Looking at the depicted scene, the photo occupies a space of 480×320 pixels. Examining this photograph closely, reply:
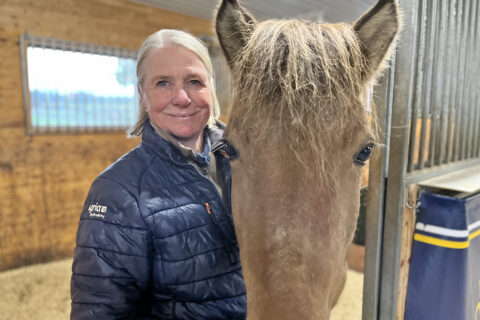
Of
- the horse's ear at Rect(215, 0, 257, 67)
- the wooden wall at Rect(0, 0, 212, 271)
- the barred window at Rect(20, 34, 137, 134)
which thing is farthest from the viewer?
the barred window at Rect(20, 34, 137, 134)

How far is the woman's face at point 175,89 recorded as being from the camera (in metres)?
1.05

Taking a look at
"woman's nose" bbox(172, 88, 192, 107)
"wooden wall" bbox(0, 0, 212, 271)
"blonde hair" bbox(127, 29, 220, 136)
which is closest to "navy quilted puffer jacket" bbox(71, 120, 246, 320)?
"woman's nose" bbox(172, 88, 192, 107)

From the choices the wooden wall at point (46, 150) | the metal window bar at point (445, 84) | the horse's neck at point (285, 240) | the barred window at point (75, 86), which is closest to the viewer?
the horse's neck at point (285, 240)

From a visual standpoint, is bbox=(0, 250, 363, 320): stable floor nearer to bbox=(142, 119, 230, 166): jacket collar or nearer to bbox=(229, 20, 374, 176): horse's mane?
bbox=(142, 119, 230, 166): jacket collar

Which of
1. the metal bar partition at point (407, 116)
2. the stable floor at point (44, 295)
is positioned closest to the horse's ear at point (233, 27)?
the metal bar partition at point (407, 116)

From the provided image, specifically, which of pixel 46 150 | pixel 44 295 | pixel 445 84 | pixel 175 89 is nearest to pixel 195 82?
pixel 175 89

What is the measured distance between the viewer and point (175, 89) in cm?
106

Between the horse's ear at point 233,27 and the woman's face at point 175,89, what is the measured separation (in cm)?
17

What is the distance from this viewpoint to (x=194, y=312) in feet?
3.11

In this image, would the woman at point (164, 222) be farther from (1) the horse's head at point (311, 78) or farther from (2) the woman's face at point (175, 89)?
(1) the horse's head at point (311, 78)

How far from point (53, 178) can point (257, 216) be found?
3593 mm

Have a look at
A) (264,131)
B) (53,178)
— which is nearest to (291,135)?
(264,131)

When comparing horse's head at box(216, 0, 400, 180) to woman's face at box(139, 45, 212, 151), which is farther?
woman's face at box(139, 45, 212, 151)

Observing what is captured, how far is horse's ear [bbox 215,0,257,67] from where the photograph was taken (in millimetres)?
916
